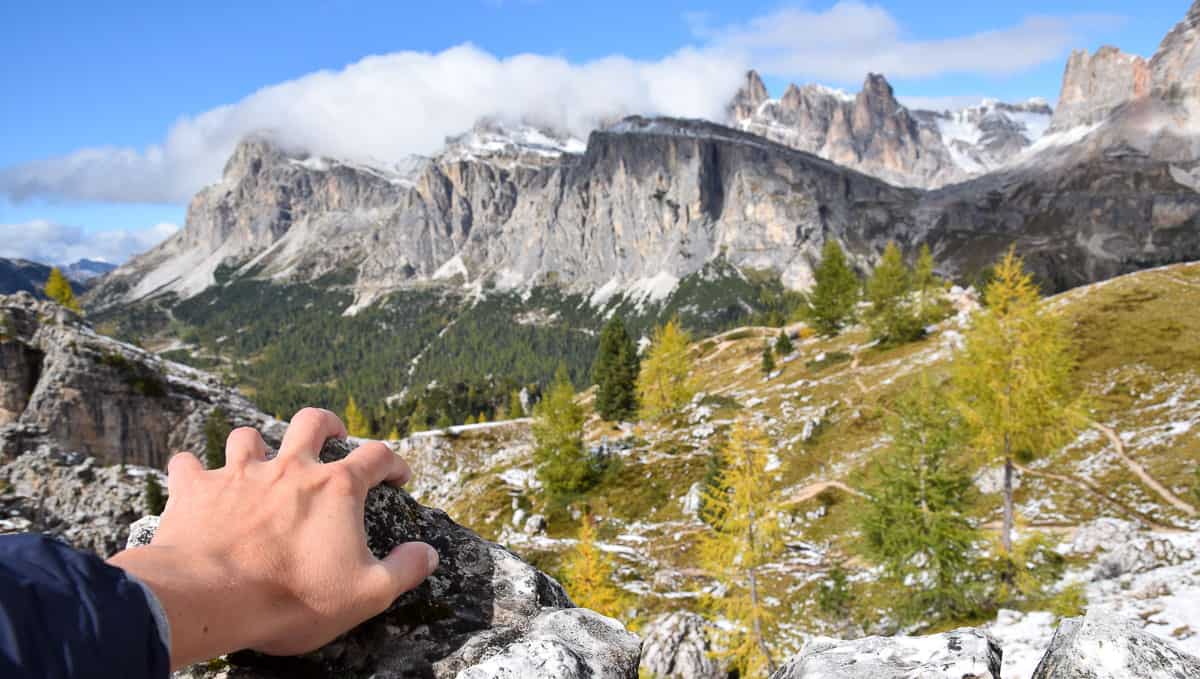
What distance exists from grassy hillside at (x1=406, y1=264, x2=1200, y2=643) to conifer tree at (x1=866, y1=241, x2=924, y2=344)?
2.25m

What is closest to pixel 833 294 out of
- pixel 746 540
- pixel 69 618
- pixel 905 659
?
pixel 746 540

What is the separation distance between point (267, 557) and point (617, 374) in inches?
2596

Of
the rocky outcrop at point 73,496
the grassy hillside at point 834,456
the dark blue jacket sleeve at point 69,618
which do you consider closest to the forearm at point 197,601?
the dark blue jacket sleeve at point 69,618

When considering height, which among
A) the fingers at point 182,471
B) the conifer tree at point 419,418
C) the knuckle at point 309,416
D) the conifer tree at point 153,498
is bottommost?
the conifer tree at point 419,418

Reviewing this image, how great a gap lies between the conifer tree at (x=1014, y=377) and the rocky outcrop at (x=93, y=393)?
5956 cm

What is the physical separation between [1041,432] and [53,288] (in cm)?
11586

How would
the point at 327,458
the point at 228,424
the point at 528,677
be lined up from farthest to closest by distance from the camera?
the point at 228,424 < the point at 327,458 < the point at 528,677

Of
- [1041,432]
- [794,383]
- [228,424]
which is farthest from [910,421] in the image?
[228,424]

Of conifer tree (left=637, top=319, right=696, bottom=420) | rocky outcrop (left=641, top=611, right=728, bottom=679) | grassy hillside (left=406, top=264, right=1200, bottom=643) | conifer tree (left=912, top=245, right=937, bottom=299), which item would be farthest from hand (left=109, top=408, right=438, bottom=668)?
conifer tree (left=912, top=245, right=937, bottom=299)

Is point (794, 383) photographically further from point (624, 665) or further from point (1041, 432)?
point (624, 665)

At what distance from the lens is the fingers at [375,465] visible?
12.5ft

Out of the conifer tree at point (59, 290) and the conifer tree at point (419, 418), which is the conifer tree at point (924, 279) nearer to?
the conifer tree at point (419, 418)

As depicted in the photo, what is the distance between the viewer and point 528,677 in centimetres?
345

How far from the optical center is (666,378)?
210 feet
